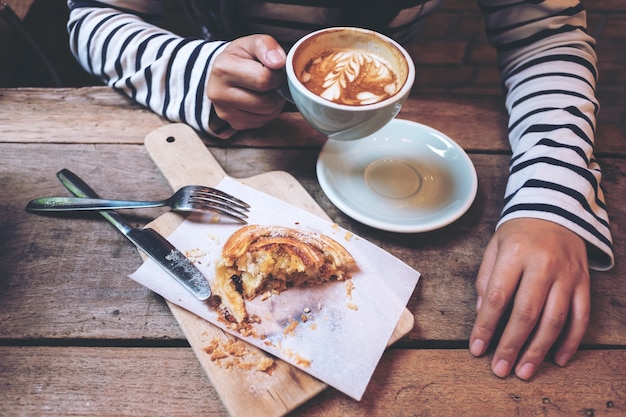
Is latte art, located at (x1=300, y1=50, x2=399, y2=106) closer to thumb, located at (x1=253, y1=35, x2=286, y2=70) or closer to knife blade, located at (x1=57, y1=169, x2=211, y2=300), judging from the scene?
thumb, located at (x1=253, y1=35, x2=286, y2=70)

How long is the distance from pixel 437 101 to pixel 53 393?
1092mm

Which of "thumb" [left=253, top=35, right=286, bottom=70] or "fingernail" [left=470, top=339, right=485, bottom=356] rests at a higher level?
"thumb" [left=253, top=35, right=286, bottom=70]

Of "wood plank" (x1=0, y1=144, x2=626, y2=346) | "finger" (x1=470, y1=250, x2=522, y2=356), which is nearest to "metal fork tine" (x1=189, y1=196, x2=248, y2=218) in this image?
"wood plank" (x1=0, y1=144, x2=626, y2=346)

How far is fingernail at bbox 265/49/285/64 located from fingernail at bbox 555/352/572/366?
0.71 meters

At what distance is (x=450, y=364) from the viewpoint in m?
0.71

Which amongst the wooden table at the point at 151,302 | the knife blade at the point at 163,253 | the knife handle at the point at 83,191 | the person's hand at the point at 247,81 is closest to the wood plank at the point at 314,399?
the wooden table at the point at 151,302

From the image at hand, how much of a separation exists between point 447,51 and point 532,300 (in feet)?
5.25

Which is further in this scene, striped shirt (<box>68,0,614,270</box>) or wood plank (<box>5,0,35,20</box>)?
wood plank (<box>5,0,35,20</box>)

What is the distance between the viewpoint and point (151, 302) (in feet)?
2.50

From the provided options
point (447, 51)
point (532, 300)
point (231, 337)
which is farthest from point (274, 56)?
point (447, 51)

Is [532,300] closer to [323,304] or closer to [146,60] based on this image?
[323,304]

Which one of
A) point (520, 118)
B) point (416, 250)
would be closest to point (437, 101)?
point (520, 118)

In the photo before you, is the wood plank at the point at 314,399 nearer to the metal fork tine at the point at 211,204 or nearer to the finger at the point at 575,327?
the finger at the point at 575,327

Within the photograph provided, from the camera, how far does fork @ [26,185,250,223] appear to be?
2.81ft
